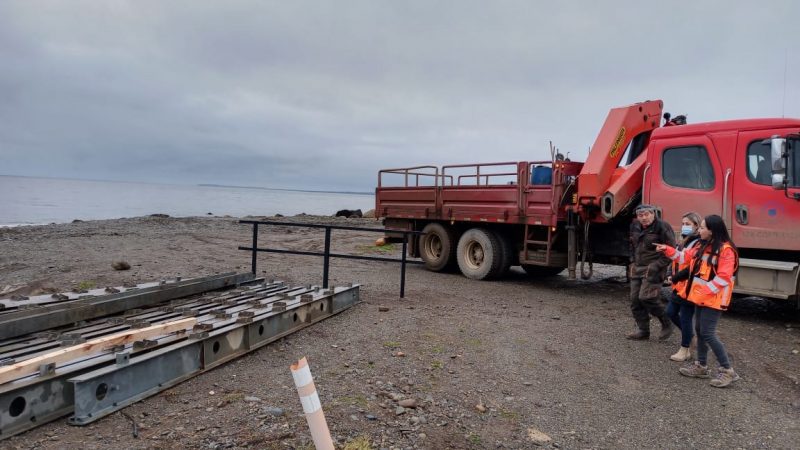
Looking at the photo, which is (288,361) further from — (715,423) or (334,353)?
(715,423)

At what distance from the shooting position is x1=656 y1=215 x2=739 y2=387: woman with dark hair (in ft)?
15.3

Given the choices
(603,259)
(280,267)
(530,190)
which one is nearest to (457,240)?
(530,190)

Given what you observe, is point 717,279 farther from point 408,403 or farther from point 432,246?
point 432,246

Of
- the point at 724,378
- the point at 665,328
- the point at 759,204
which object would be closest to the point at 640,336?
the point at 665,328

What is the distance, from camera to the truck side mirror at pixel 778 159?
619 centimetres

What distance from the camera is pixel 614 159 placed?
861cm

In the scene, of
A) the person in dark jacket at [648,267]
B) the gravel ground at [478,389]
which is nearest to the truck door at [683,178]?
the gravel ground at [478,389]

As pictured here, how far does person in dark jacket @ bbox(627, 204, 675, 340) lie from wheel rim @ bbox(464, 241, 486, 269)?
4.47 metres

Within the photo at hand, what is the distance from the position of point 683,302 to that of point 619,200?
3165mm

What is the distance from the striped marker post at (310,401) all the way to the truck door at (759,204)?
670 cm

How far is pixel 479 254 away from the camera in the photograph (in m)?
10.5

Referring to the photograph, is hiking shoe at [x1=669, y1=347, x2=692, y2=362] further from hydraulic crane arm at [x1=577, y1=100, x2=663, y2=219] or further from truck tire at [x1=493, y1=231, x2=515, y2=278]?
truck tire at [x1=493, y1=231, x2=515, y2=278]

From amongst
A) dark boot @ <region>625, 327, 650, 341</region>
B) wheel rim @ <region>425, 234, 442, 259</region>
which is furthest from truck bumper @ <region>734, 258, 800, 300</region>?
wheel rim @ <region>425, 234, 442, 259</region>

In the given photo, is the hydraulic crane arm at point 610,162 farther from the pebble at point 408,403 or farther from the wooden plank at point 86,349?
the wooden plank at point 86,349
